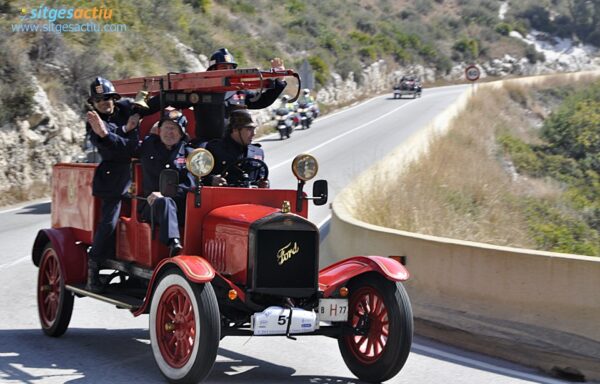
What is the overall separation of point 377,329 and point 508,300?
165 cm

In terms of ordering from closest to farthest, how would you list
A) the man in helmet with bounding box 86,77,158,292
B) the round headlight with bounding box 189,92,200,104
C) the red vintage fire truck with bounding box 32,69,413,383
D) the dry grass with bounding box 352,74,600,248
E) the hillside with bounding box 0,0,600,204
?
the red vintage fire truck with bounding box 32,69,413,383, the man in helmet with bounding box 86,77,158,292, the round headlight with bounding box 189,92,200,104, the dry grass with bounding box 352,74,600,248, the hillside with bounding box 0,0,600,204

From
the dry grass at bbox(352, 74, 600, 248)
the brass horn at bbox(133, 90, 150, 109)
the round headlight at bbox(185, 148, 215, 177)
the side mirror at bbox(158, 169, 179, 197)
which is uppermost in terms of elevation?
the brass horn at bbox(133, 90, 150, 109)

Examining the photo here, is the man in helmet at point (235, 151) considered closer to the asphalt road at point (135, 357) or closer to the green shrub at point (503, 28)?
the asphalt road at point (135, 357)

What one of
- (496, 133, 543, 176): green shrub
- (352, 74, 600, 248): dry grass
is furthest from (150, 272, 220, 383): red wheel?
(496, 133, 543, 176): green shrub

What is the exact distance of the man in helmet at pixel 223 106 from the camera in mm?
8414

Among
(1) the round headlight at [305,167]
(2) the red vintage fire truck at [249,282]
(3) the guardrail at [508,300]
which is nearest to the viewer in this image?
(2) the red vintage fire truck at [249,282]

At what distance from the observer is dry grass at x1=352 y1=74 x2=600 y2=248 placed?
43.7 feet

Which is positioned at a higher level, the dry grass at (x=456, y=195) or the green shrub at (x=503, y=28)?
the green shrub at (x=503, y=28)

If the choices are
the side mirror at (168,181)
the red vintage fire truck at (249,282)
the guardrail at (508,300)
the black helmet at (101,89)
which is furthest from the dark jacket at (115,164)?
the guardrail at (508,300)

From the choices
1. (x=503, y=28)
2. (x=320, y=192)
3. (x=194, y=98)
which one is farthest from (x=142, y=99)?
(x=503, y=28)

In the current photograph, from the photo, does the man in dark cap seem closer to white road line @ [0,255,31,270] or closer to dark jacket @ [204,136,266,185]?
dark jacket @ [204,136,266,185]

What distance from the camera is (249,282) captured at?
22.9 feet

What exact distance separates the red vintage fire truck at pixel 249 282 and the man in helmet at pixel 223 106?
0.33 meters

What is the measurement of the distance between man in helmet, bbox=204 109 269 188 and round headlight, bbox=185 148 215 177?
81 centimetres
